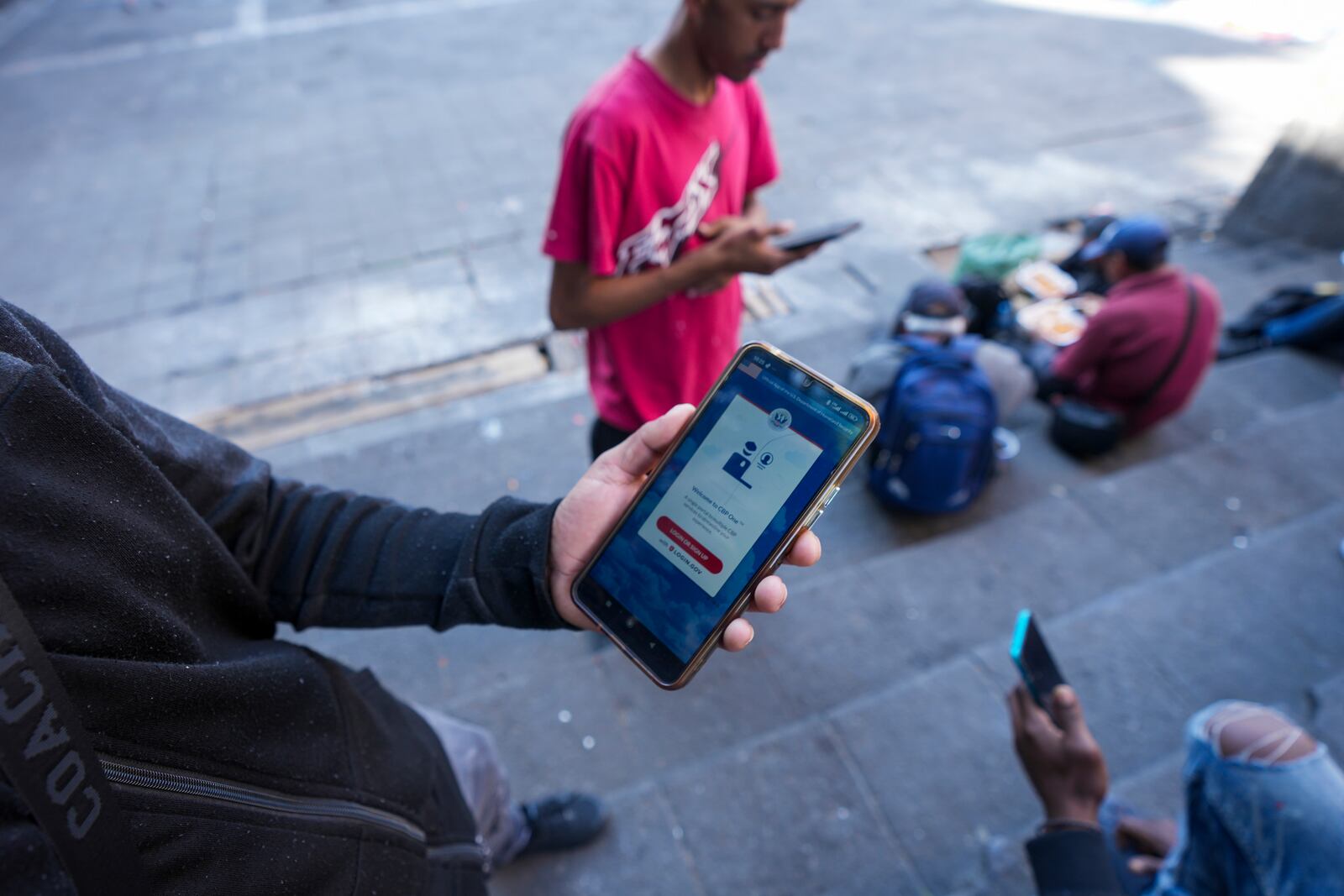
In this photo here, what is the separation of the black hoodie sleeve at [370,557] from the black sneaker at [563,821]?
116 cm

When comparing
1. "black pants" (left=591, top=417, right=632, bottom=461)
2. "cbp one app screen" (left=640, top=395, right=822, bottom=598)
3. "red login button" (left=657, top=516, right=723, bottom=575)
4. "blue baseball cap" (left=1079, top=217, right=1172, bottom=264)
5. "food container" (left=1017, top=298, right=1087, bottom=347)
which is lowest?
"food container" (left=1017, top=298, right=1087, bottom=347)

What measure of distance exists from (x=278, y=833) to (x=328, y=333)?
4.73 m

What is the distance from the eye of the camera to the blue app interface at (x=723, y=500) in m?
1.24

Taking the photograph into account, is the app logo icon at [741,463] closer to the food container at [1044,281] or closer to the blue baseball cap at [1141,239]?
the blue baseball cap at [1141,239]

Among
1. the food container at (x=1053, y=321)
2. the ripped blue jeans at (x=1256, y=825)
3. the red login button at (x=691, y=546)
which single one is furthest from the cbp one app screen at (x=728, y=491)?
the food container at (x=1053, y=321)

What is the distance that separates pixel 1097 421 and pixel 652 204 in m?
2.98

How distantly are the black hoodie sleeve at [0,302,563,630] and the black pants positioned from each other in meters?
1.07

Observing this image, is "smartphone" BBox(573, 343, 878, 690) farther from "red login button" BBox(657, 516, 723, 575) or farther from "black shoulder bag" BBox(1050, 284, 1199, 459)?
"black shoulder bag" BBox(1050, 284, 1199, 459)

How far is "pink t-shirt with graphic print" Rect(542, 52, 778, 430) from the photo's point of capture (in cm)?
190

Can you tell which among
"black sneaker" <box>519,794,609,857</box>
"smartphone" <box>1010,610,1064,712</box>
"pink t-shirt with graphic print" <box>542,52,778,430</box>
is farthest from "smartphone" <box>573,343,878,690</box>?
"black sneaker" <box>519,794,609,857</box>

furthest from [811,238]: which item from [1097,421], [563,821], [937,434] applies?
[1097,421]

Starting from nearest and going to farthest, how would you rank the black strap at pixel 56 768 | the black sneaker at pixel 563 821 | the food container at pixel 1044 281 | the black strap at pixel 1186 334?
the black strap at pixel 56 768 → the black sneaker at pixel 563 821 → the black strap at pixel 1186 334 → the food container at pixel 1044 281

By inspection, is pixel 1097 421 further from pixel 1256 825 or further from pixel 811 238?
pixel 1256 825

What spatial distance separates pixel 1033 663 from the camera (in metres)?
1.93
